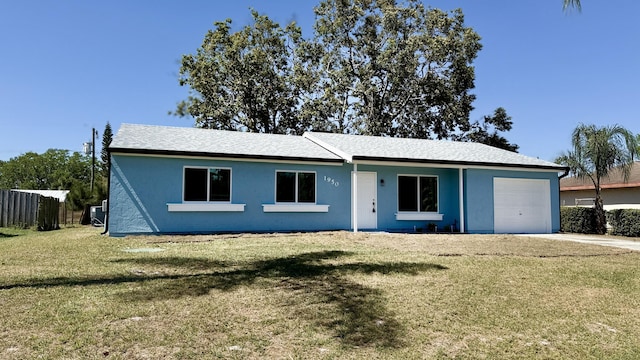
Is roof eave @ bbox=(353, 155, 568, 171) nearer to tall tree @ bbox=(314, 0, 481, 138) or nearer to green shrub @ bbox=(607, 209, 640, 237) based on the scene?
green shrub @ bbox=(607, 209, 640, 237)

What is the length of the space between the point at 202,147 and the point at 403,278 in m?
10.3

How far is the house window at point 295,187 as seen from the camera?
617 inches

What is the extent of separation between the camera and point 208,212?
48.1 feet

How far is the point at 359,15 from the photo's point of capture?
32.0m

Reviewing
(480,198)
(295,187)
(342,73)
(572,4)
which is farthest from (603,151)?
(342,73)

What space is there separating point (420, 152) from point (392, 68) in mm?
14822

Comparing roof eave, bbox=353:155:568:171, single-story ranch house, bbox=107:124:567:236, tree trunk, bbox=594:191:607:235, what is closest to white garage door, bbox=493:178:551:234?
single-story ranch house, bbox=107:124:567:236

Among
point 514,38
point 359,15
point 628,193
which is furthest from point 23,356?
point 359,15

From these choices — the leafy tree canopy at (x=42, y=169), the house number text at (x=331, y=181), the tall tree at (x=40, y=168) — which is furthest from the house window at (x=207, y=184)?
the tall tree at (x=40, y=168)

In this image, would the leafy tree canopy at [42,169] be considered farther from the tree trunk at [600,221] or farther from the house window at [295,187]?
the tree trunk at [600,221]

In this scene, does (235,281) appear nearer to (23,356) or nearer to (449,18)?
(23,356)

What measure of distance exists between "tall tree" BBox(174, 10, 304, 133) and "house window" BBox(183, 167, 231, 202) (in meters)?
16.9

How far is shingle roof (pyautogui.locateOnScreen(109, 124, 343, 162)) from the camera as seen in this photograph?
46.2 feet

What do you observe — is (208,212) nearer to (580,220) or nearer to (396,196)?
(396,196)
